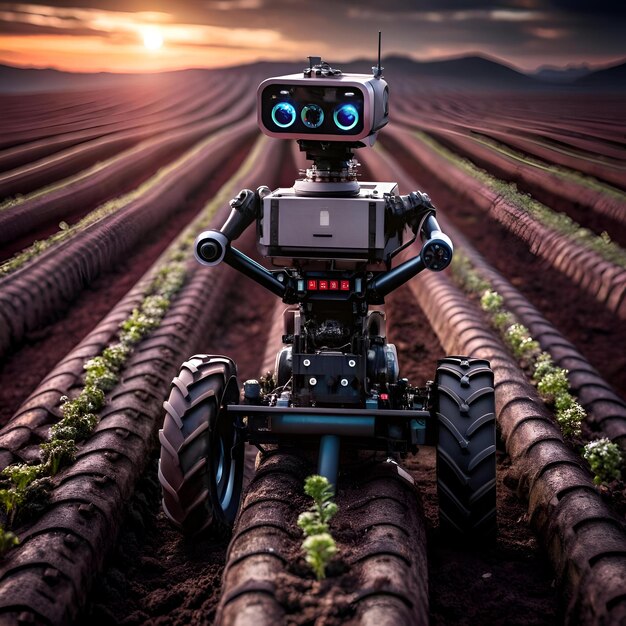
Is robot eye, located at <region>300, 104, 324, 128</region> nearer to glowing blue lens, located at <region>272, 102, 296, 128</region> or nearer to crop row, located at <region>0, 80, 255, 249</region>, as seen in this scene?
glowing blue lens, located at <region>272, 102, 296, 128</region>

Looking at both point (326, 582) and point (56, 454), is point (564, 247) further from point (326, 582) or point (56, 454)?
point (326, 582)

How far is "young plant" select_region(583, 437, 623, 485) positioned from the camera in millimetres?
6324

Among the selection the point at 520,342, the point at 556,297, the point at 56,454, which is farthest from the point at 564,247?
the point at 56,454

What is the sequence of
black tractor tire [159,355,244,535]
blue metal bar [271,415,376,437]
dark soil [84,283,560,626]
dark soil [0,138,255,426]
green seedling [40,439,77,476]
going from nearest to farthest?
dark soil [84,283,560,626]
black tractor tire [159,355,244,535]
blue metal bar [271,415,376,437]
green seedling [40,439,77,476]
dark soil [0,138,255,426]

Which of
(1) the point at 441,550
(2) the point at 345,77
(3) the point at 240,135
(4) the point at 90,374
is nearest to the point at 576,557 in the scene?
(1) the point at 441,550

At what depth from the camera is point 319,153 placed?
19.8ft

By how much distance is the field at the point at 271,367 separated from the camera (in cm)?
488

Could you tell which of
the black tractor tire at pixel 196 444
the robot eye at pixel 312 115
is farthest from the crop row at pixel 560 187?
the black tractor tire at pixel 196 444

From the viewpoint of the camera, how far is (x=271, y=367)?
358 inches

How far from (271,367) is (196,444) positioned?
3582 mm

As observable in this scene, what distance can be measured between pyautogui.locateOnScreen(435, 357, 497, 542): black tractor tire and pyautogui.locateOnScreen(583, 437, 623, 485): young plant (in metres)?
1.18

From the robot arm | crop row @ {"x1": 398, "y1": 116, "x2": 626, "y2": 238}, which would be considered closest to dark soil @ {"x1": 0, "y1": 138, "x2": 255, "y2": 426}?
the robot arm

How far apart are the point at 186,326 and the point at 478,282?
4.49 m

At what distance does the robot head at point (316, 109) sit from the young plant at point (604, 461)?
3081mm
